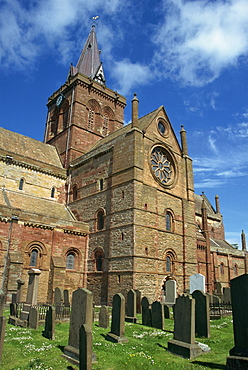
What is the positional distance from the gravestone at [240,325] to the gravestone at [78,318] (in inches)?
147

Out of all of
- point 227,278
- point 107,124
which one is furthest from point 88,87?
point 227,278

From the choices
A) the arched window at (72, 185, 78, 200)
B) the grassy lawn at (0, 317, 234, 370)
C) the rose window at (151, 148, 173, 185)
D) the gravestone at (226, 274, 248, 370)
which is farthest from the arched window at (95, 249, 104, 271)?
the gravestone at (226, 274, 248, 370)

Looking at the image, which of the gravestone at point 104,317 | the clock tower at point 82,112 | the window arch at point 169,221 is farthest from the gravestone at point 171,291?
the clock tower at point 82,112

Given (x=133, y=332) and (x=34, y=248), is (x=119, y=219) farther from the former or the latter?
(x=133, y=332)

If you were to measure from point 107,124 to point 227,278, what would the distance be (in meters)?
25.2

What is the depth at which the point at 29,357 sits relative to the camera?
308 inches

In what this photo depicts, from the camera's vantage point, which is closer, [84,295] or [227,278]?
[84,295]

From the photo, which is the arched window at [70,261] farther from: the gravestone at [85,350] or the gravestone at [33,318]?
the gravestone at [85,350]

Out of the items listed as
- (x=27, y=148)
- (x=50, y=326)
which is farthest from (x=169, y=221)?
(x=27, y=148)

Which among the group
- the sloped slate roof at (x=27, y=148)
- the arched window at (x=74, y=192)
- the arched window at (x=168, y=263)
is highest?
the sloped slate roof at (x=27, y=148)

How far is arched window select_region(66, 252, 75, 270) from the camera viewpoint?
23503 mm

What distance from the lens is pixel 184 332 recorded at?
8258 millimetres

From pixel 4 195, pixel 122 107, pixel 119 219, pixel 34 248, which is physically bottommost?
pixel 34 248

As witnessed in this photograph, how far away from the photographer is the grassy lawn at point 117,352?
23.2ft
